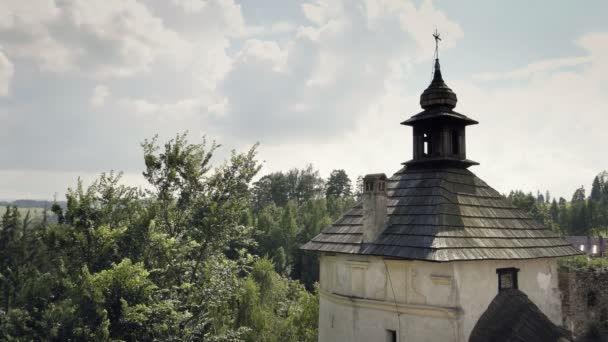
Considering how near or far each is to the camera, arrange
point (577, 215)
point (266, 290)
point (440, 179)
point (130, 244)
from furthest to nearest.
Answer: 1. point (577, 215)
2. point (266, 290)
3. point (130, 244)
4. point (440, 179)

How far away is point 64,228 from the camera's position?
1307 centimetres

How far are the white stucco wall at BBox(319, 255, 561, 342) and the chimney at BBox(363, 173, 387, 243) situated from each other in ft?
2.33

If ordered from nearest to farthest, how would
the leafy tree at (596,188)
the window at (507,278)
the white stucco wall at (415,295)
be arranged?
1. the white stucco wall at (415,295)
2. the window at (507,278)
3. the leafy tree at (596,188)

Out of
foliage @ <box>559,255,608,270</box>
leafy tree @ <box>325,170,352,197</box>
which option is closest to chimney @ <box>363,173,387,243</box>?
foliage @ <box>559,255,608,270</box>

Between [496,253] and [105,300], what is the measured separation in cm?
1013

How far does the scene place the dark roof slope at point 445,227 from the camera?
9695 mm

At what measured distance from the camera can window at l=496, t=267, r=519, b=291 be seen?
10.5 meters

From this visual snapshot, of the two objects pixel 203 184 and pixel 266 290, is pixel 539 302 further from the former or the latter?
pixel 266 290

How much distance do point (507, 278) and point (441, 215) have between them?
2388mm

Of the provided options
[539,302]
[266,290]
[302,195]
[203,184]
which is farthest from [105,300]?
A: [302,195]

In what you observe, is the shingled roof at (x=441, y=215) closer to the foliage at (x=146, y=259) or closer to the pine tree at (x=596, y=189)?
the foliage at (x=146, y=259)

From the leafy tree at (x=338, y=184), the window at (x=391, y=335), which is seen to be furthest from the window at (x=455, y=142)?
the leafy tree at (x=338, y=184)

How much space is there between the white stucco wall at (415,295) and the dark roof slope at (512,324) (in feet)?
0.69

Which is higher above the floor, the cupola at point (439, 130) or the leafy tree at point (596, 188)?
the leafy tree at point (596, 188)
